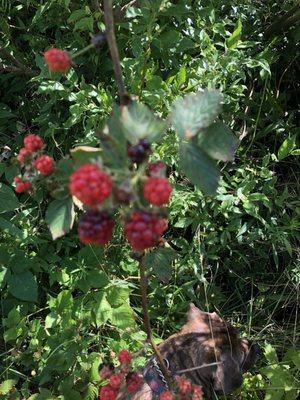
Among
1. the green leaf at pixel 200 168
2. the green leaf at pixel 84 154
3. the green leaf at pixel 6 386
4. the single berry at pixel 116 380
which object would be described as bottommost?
the green leaf at pixel 6 386

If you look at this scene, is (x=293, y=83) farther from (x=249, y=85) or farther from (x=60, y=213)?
(x=60, y=213)

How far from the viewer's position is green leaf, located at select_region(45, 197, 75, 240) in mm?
959

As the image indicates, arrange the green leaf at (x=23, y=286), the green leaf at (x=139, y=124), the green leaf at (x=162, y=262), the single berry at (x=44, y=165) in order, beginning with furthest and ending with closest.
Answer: the green leaf at (x=23, y=286) < the green leaf at (x=162, y=262) < the single berry at (x=44, y=165) < the green leaf at (x=139, y=124)

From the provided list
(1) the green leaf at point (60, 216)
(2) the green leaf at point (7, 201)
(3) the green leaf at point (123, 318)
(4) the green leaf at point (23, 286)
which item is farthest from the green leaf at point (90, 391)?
(1) the green leaf at point (60, 216)

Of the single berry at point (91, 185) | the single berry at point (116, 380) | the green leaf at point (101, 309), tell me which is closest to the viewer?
the single berry at point (91, 185)

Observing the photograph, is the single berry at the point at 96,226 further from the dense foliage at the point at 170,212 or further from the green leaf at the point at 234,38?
the green leaf at the point at 234,38

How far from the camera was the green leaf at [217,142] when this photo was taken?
90 centimetres

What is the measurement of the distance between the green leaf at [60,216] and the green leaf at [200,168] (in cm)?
23

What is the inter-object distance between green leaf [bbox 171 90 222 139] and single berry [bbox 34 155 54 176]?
23 cm

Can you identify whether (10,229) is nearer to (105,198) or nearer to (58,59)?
(58,59)

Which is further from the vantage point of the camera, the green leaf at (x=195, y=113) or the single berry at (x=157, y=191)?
the green leaf at (x=195, y=113)

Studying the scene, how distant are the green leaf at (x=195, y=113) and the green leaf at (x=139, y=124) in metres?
0.05

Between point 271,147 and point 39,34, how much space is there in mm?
1080

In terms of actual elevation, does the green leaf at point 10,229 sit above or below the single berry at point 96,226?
below
